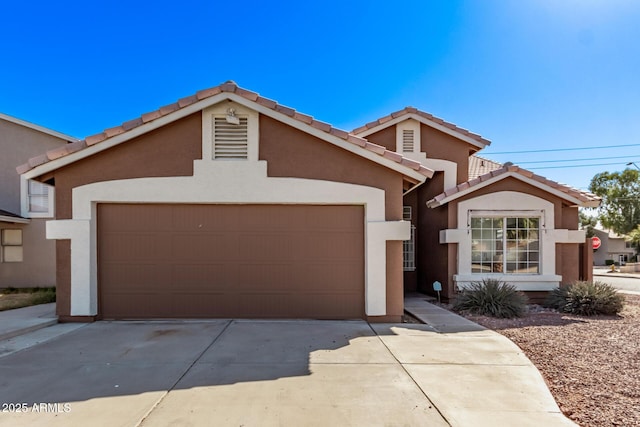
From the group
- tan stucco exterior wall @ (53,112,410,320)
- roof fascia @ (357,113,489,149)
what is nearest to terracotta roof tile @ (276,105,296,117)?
tan stucco exterior wall @ (53,112,410,320)

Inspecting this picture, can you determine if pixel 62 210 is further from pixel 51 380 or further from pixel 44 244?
pixel 44 244

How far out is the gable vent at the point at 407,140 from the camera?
11.7m

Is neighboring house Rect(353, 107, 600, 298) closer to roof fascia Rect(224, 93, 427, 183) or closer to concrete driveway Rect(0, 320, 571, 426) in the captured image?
roof fascia Rect(224, 93, 427, 183)

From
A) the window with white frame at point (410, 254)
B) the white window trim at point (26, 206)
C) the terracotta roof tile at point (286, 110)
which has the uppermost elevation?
the terracotta roof tile at point (286, 110)

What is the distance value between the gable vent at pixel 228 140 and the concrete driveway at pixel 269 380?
11.5 ft

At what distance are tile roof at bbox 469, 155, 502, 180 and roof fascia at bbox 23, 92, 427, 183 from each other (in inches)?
A: 247

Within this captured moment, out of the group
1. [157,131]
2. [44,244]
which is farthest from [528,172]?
[44,244]

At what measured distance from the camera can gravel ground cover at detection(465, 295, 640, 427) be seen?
372cm

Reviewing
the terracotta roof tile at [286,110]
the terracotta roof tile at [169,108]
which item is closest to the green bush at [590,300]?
the terracotta roof tile at [286,110]

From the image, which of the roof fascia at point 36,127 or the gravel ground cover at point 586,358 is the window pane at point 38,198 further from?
the gravel ground cover at point 586,358

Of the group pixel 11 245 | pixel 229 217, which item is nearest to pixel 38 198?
Answer: pixel 11 245

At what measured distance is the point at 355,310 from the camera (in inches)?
289

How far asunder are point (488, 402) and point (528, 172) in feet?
25.5

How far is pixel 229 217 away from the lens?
7324 millimetres
